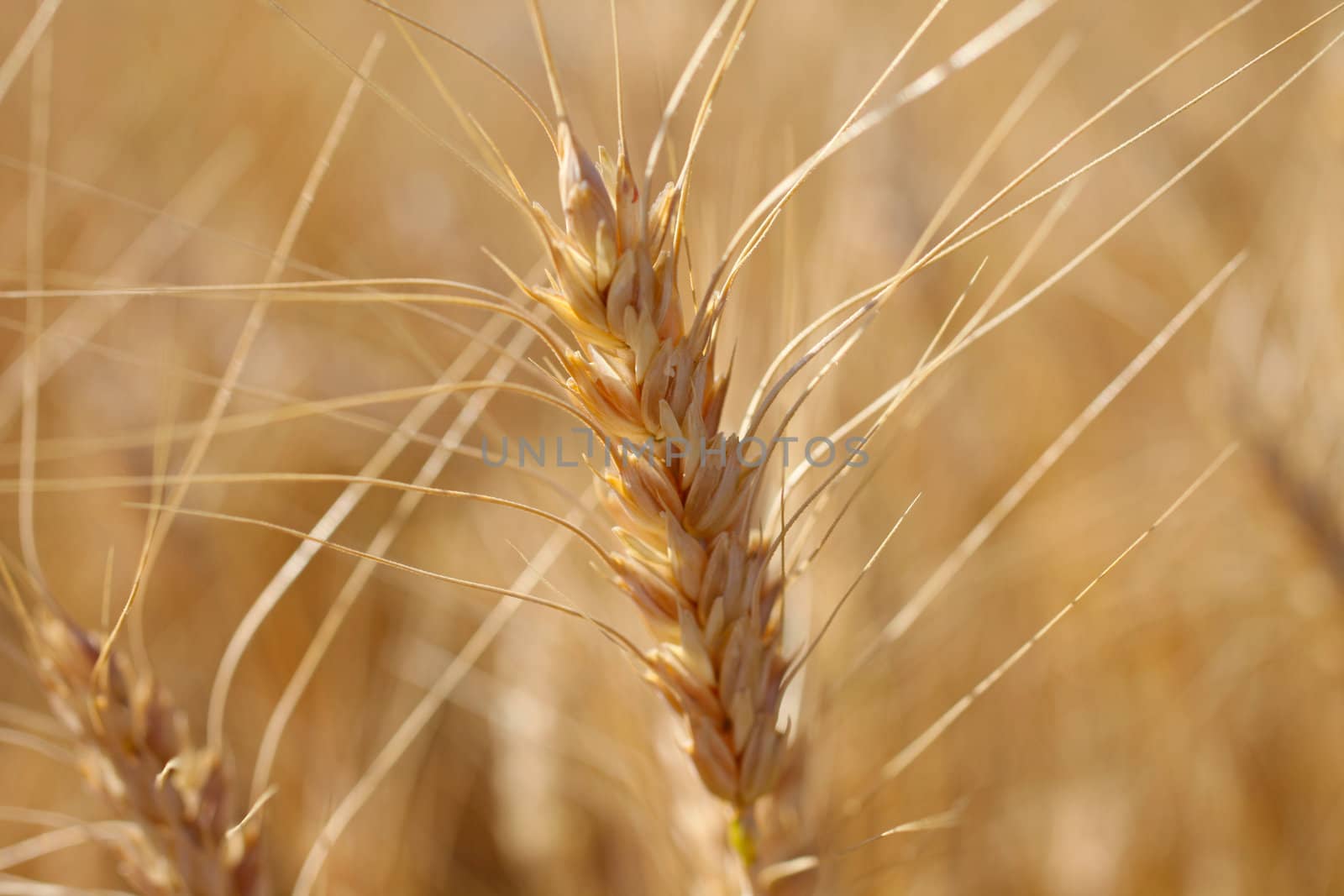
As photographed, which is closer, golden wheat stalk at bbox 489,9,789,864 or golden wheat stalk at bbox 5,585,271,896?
golden wheat stalk at bbox 489,9,789,864

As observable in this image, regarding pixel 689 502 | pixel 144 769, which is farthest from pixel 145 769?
pixel 689 502

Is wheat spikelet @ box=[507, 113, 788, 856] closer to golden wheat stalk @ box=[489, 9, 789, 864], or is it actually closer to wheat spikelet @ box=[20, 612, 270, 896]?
golden wheat stalk @ box=[489, 9, 789, 864]

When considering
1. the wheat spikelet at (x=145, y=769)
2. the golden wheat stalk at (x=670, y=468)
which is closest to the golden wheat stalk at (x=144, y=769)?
the wheat spikelet at (x=145, y=769)

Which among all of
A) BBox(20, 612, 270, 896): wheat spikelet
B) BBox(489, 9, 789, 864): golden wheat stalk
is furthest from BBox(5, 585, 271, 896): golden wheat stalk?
BBox(489, 9, 789, 864): golden wheat stalk

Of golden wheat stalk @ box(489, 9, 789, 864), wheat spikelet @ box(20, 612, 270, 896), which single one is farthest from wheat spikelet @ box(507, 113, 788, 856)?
wheat spikelet @ box(20, 612, 270, 896)

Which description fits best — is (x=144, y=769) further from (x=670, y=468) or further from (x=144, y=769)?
(x=670, y=468)

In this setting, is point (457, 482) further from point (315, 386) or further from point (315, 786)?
point (315, 786)

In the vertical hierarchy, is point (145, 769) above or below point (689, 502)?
below

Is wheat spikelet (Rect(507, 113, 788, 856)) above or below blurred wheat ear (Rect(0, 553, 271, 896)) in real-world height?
above
